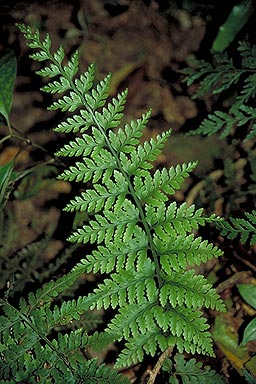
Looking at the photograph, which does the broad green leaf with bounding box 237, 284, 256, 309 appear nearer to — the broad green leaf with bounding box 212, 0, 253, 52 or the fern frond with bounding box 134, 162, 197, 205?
the fern frond with bounding box 134, 162, 197, 205

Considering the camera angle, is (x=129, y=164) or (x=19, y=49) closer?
(x=129, y=164)

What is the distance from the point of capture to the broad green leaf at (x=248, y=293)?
2465 mm

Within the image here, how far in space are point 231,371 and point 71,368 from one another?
1045 millimetres

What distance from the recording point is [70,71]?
1696 millimetres

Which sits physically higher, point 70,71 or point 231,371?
point 70,71

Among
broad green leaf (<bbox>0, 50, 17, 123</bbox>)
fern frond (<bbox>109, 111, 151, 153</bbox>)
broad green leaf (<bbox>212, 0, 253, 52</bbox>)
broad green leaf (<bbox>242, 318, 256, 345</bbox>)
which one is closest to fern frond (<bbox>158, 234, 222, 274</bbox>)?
fern frond (<bbox>109, 111, 151, 153</bbox>)

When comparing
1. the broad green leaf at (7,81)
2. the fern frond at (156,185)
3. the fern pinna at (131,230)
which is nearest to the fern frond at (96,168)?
the fern pinna at (131,230)

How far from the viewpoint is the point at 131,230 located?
175 cm

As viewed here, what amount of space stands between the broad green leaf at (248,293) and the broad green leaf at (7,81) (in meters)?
1.63

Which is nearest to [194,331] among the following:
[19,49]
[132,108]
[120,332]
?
[120,332]

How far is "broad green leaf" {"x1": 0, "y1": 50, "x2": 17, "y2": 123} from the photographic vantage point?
2.68 metres

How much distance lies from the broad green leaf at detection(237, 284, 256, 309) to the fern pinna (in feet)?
2.45

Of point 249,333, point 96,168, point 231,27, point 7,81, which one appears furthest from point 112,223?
point 231,27

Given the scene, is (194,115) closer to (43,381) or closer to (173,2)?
(173,2)
